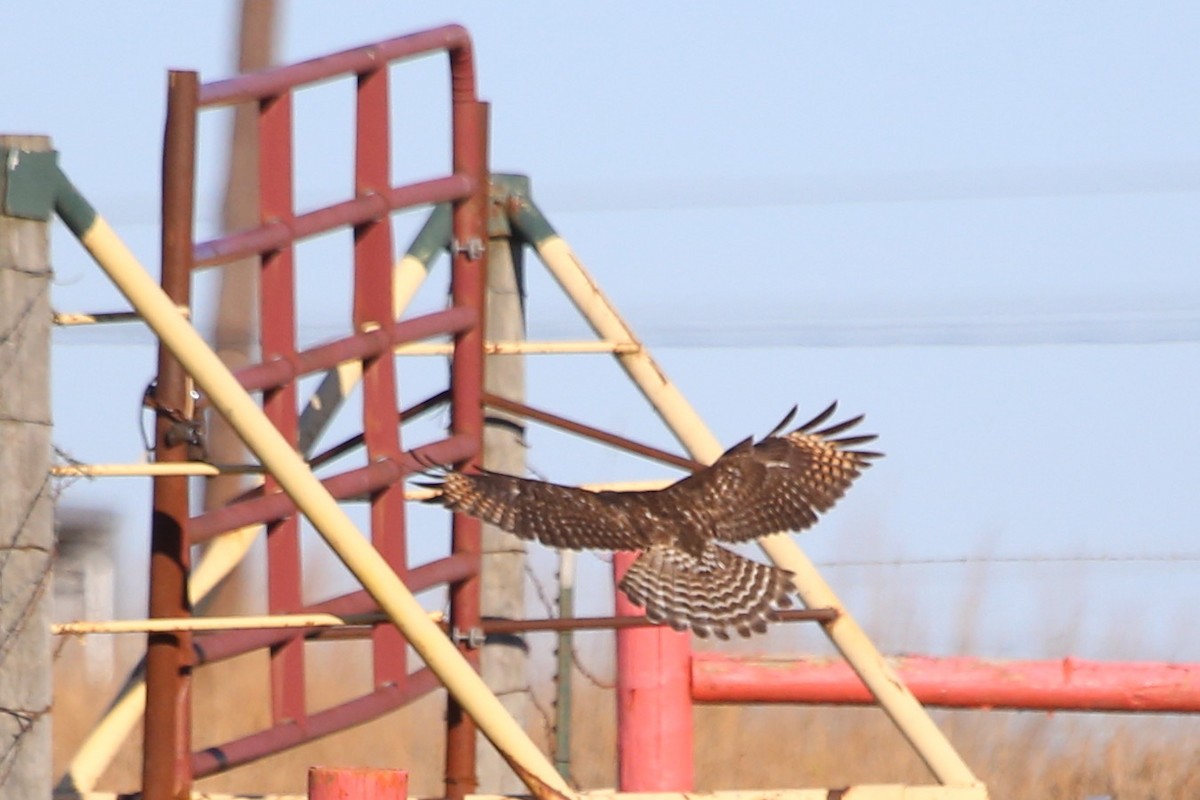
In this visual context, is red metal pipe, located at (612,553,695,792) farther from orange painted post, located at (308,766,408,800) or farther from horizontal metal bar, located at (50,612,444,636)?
orange painted post, located at (308,766,408,800)

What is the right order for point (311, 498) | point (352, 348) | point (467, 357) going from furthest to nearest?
point (467, 357)
point (352, 348)
point (311, 498)

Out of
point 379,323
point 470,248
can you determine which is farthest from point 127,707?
point 470,248

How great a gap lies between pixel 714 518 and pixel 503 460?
67 centimetres

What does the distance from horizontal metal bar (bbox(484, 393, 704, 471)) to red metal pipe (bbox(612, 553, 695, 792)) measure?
0.39 m

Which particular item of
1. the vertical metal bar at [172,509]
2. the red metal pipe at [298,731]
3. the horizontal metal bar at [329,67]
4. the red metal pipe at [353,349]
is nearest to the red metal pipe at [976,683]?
the red metal pipe at [298,731]

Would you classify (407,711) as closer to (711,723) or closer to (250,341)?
(711,723)

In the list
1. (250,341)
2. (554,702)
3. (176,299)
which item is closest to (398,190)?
(176,299)

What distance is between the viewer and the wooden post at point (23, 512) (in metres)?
3.73

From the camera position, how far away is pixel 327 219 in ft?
14.3

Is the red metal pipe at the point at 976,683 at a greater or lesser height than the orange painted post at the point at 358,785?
greater

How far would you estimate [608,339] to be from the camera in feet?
16.4

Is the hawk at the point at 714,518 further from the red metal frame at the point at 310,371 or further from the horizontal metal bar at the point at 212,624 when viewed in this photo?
the horizontal metal bar at the point at 212,624

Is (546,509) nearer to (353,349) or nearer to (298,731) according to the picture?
(353,349)

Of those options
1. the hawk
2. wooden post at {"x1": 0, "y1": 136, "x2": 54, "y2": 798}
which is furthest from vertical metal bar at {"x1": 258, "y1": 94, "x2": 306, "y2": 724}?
the hawk
